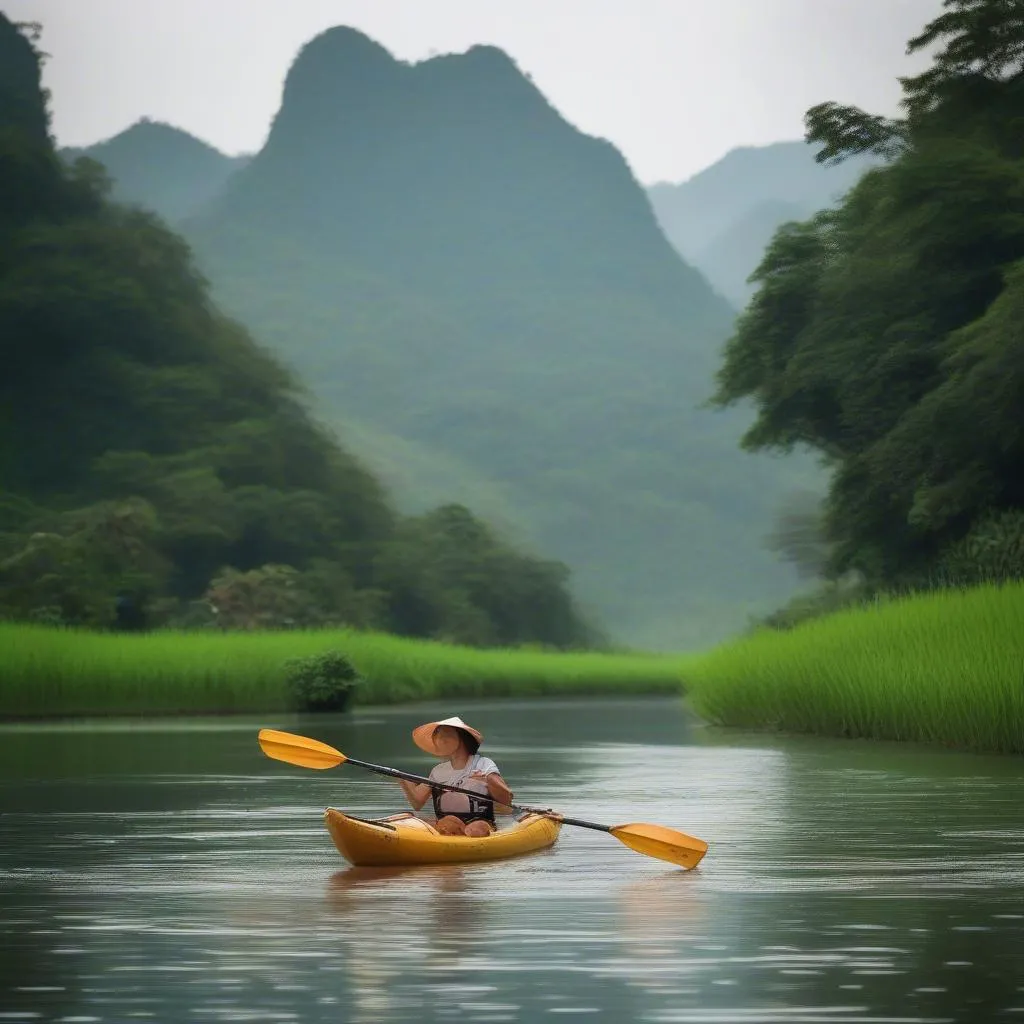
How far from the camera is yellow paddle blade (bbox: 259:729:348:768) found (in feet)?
51.2

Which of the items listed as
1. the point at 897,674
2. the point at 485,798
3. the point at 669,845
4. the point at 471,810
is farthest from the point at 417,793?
the point at 897,674

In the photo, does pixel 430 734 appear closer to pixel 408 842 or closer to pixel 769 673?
pixel 408 842

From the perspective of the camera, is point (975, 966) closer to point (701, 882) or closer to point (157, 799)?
point (701, 882)

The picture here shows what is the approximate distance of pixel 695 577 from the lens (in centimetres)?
14062

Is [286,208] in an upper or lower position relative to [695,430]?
upper

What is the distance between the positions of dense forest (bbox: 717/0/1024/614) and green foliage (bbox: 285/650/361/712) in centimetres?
995

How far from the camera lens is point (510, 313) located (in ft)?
533

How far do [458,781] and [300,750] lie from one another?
1.53 meters

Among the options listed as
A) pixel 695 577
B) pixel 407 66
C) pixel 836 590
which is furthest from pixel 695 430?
pixel 836 590

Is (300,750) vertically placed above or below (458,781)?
above

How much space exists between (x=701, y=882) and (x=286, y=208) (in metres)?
158

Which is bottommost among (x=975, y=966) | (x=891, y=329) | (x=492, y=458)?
(x=975, y=966)

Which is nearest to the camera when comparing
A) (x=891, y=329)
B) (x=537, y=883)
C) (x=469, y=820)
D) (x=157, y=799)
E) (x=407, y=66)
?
(x=537, y=883)

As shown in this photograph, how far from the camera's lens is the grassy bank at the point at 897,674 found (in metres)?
24.8
